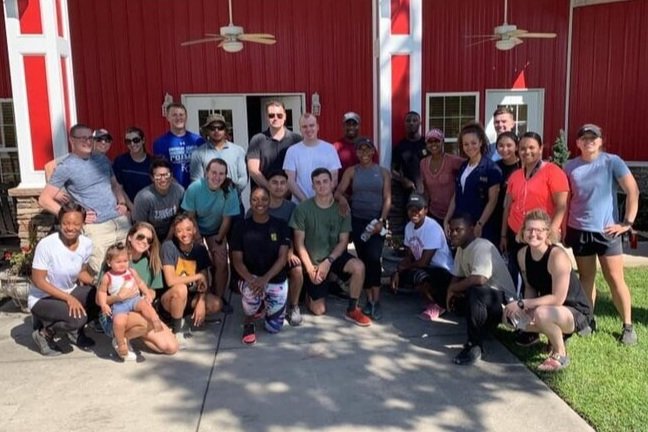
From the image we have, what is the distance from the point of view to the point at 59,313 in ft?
12.9

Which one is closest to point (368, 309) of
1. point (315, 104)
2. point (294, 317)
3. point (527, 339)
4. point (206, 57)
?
point (294, 317)

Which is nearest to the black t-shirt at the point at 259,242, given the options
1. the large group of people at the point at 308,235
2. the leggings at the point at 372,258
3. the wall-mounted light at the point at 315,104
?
the large group of people at the point at 308,235

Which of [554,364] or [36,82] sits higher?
[36,82]

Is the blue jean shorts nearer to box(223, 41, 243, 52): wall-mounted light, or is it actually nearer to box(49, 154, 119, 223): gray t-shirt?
box(49, 154, 119, 223): gray t-shirt

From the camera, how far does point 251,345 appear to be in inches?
163

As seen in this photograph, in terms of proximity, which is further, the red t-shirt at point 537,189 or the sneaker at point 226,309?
the sneaker at point 226,309

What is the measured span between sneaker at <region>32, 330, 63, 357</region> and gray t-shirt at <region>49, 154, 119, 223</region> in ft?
3.21

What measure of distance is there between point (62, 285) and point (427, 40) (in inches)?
278

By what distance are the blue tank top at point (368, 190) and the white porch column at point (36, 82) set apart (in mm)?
2938

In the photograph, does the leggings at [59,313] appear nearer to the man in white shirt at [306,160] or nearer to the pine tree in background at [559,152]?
the man in white shirt at [306,160]

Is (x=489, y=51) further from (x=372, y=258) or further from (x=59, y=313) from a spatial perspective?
(x=59, y=313)

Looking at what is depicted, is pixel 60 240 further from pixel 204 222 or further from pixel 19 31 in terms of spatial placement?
pixel 19 31

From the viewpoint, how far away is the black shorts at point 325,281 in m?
4.66

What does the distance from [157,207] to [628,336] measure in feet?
11.7
